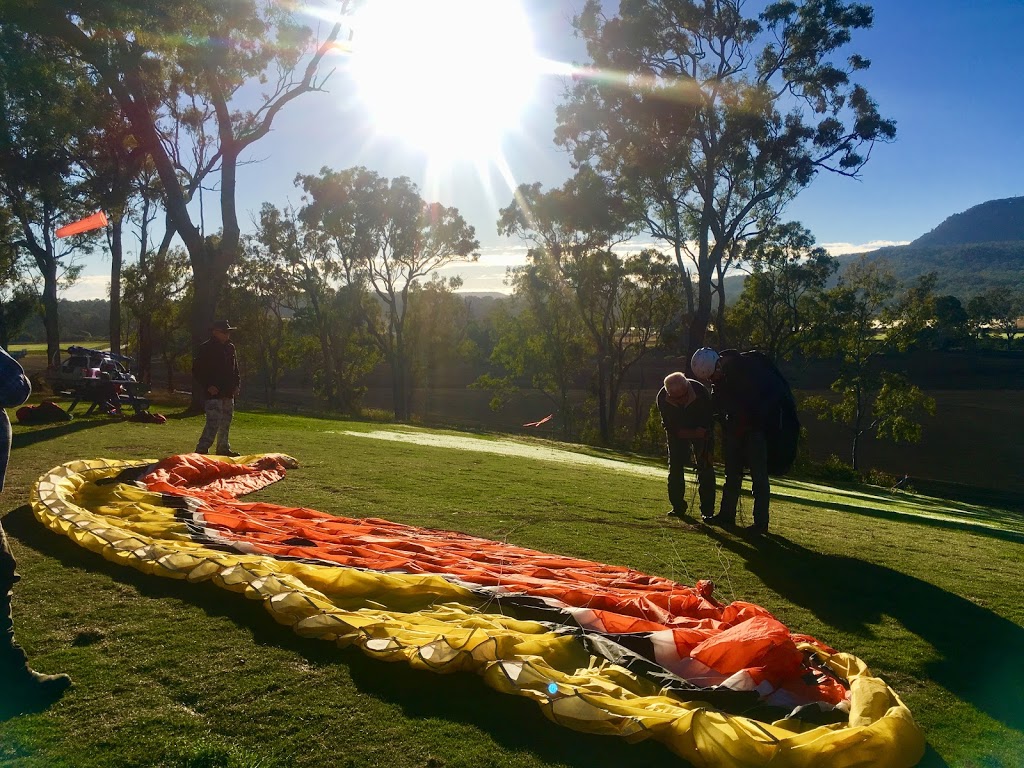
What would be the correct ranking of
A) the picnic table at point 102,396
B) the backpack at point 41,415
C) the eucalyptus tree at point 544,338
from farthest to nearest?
the eucalyptus tree at point 544,338 → the picnic table at point 102,396 → the backpack at point 41,415

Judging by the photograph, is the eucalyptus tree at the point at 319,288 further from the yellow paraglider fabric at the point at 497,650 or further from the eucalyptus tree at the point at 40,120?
the yellow paraglider fabric at the point at 497,650

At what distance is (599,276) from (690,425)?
35534mm

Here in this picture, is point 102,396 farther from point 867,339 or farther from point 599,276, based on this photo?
point 867,339

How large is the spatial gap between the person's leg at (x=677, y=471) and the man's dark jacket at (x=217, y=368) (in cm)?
639

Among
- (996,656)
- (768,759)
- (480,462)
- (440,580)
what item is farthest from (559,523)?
(480,462)

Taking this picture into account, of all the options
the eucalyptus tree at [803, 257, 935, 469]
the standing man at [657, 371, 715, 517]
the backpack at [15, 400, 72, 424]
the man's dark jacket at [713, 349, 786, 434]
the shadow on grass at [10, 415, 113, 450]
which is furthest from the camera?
the eucalyptus tree at [803, 257, 935, 469]

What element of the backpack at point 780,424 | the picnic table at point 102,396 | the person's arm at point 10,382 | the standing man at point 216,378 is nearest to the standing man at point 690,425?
the backpack at point 780,424

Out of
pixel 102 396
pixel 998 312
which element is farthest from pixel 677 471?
pixel 998 312

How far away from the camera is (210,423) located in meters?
10.8

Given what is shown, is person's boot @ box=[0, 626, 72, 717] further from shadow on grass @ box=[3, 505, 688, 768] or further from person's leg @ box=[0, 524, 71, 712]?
shadow on grass @ box=[3, 505, 688, 768]

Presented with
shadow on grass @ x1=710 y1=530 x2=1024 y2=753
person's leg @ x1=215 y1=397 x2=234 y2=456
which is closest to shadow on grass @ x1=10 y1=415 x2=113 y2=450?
person's leg @ x1=215 y1=397 x2=234 y2=456

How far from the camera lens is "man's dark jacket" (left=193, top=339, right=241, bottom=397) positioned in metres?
10.6

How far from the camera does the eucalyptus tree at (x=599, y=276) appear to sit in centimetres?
4156

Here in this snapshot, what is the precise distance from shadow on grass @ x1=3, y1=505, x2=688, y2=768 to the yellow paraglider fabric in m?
0.07
